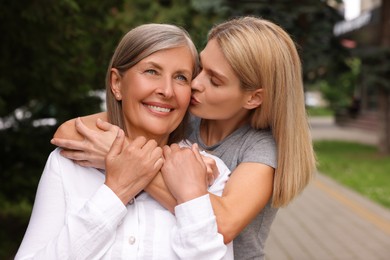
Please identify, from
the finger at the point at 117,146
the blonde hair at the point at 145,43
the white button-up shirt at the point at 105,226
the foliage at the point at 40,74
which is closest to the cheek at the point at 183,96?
the blonde hair at the point at 145,43

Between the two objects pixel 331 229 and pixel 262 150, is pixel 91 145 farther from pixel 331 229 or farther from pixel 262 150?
pixel 331 229

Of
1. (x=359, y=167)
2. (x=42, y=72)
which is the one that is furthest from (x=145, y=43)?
(x=359, y=167)

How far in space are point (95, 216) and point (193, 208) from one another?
0.95 feet

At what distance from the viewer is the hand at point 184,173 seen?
1.85 metres

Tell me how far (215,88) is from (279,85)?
23 centimetres

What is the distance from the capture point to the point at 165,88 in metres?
1.95

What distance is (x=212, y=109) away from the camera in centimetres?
224

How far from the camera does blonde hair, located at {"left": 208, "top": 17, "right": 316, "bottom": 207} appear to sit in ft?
6.79

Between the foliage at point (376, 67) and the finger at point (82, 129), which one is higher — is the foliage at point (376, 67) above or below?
below

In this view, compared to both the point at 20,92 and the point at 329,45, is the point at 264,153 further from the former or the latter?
the point at 329,45

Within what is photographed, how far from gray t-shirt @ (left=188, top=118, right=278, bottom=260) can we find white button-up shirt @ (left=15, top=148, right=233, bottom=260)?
0.30m

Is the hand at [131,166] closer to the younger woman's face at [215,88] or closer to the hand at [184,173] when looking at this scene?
the hand at [184,173]

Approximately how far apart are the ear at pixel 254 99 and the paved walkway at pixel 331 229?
15.8ft

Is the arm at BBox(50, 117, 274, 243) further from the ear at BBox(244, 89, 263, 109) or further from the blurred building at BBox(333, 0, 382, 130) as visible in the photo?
the blurred building at BBox(333, 0, 382, 130)
